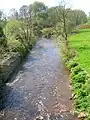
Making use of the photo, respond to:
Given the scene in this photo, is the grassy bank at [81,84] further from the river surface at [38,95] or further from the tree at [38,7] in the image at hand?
the tree at [38,7]

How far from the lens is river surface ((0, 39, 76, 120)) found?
24.0 m

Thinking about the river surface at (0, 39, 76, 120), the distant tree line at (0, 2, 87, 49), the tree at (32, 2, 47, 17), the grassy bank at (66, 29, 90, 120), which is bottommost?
the river surface at (0, 39, 76, 120)

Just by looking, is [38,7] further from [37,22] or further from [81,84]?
[81,84]

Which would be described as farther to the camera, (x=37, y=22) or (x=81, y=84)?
(x=37, y=22)

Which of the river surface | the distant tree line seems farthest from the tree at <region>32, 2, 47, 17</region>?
the river surface

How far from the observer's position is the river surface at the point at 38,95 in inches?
943

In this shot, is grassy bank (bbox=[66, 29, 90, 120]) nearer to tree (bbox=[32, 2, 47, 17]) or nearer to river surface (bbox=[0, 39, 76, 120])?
river surface (bbox=[0, 39, 76, 120])

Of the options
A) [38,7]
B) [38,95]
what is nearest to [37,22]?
[38,7]

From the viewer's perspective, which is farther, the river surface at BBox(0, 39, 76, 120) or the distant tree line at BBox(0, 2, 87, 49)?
the distant tree line at BBox(0, 2, 87, 49)

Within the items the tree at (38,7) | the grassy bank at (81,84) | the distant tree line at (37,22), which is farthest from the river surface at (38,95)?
the tree at (38,7)

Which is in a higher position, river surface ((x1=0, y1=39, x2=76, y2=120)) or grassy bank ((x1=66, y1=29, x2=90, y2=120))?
grassy bank ((x1=66, y1=29, x2=90, y2=120))

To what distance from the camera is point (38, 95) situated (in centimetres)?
2912

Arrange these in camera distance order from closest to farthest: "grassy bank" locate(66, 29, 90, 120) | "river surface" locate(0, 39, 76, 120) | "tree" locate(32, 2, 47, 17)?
"grassy bank" locate(66, 29, 90, 120)
"river surface" locate(0, 39, 76, 120)
"tree" locate(32, 2, 47, 17)

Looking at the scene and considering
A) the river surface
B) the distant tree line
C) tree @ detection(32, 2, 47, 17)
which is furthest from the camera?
tree @ detection(32, 2, 47, 17)
